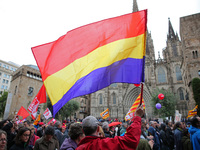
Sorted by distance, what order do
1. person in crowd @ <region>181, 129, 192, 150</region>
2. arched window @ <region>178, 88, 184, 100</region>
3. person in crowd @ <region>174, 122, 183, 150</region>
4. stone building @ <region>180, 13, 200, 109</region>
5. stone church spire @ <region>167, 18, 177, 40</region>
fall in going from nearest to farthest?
person in crowd @ <region>181, 129, 192, 150</region>, person in crowd @ <region>174, 122, 183, 150</region>, stone building @ <region>180, 13, 200, 109</region>, arched window @ <region>178, 88, 184, 100</region>, stone church spire @ <region>167, 18, 177, 40</region>

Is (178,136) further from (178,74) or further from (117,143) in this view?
(178,74)

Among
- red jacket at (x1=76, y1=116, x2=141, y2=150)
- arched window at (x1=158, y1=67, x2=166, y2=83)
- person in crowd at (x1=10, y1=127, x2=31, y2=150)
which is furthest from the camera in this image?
arched window at (x1=158, y1=67, x2=166, y2=83)

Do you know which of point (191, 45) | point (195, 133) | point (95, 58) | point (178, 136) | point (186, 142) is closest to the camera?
point (195, 133)

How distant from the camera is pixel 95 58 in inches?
133

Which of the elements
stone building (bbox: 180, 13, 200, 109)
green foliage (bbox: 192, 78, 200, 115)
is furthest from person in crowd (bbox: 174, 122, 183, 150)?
stone building (bbox: 180, 13, 200, 109)

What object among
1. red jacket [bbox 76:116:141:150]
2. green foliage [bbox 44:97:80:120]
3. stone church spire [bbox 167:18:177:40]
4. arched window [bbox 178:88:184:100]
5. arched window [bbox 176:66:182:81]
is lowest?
green foliage [bbox 44:97:80:120]

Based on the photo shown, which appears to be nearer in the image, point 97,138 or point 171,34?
point 97,138

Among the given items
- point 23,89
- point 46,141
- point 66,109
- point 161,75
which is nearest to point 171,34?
→ point 161,75

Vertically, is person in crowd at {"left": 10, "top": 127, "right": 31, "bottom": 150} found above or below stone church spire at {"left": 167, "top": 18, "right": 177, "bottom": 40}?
below

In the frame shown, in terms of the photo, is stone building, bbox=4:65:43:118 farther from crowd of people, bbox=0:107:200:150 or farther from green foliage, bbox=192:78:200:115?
green foliage, bbox=192:78:200:115

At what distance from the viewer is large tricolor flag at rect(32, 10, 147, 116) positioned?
313 cm

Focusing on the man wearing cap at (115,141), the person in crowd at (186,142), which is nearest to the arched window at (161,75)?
the person in crowd at (186,142)

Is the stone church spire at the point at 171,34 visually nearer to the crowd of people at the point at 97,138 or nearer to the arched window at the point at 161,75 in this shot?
the arched window at the point at 161,75

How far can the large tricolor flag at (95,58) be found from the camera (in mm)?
3133
